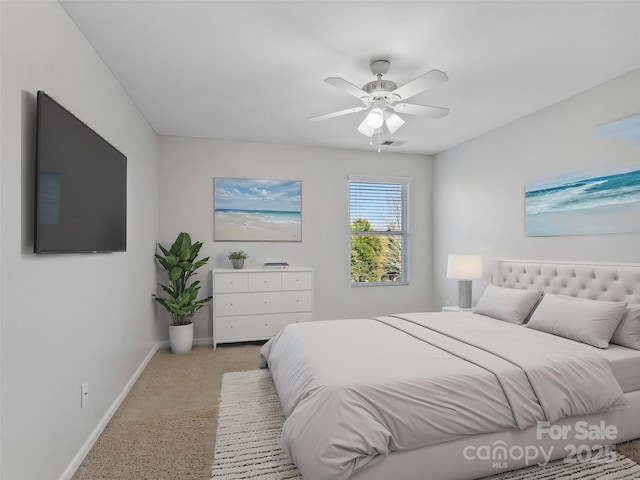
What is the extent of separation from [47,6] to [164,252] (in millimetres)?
2778

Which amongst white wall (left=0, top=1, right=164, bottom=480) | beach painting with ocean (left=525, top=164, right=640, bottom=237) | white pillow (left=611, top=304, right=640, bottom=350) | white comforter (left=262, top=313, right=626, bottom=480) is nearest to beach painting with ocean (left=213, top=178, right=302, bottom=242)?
white wall (left=0, top=1, right=164, bottom=480)

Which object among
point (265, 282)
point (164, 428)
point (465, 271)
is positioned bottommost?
point (164, 428)

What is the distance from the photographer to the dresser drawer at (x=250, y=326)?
4.32m

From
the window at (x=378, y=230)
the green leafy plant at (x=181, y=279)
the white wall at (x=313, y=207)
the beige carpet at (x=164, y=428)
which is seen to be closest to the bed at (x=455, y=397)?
the beige carpet at (x=164, y=428)

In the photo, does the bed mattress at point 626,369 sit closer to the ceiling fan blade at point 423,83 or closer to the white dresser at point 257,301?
the ceiling fan blade at point 423,83

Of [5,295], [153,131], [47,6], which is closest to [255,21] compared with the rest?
[47,6]

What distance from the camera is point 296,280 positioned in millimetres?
4562

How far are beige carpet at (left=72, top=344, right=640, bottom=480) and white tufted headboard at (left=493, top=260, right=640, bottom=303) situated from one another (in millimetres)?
1089

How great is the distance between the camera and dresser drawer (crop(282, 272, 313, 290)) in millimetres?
4523

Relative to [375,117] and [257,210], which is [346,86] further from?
[257,210]

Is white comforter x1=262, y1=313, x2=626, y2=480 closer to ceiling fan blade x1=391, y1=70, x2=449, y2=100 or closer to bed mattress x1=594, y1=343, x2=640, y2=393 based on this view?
bed mattress x1=594, y1=343, x2=640, y2=393

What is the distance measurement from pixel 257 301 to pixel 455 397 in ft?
9.59

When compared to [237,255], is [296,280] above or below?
below

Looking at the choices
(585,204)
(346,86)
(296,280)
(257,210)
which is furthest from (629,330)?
(257,210)
